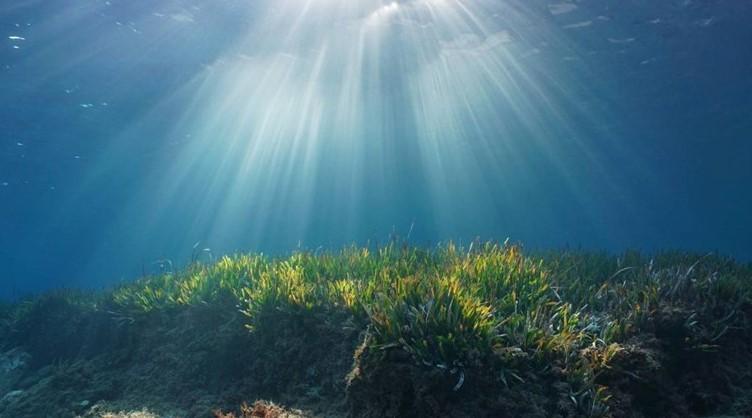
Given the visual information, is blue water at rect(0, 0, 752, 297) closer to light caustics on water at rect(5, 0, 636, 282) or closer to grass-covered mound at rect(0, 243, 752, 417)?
light caustics on water at rect(5, 0, 636, 282)

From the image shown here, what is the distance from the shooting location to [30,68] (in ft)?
72.4

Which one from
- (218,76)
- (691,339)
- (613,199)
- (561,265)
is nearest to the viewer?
(691,339)

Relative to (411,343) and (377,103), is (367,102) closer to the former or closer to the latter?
(377,103)

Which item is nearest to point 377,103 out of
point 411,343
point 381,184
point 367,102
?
point 367,102

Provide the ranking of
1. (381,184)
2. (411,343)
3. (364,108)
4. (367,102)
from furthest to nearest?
(381,184), (364,108), (367,102), (411,343)

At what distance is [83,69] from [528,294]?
82.9 ft

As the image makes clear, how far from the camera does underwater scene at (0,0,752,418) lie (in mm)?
4410

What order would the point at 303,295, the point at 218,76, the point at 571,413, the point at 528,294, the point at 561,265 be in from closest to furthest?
the point at 571,413, the point at 528,294, the point at 303,295, the point at 561,265, the point at 218,76

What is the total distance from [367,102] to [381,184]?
3235cm

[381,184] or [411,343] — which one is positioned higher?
[411,343]

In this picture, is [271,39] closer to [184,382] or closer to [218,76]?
[218,76]

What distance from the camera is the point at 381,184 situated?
2489 inches

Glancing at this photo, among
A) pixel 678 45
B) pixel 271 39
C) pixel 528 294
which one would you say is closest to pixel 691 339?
pixel 528 294

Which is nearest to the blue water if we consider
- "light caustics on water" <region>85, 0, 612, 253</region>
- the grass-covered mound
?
"light caustics on water" <region>85, 0, 612, 253</region>
